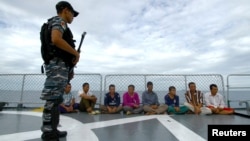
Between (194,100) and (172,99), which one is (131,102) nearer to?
(172,99)

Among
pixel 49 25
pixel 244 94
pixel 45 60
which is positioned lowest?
pixel 244 94

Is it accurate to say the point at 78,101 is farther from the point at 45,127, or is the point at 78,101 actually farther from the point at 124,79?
the point at 45,127

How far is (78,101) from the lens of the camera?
8516mm

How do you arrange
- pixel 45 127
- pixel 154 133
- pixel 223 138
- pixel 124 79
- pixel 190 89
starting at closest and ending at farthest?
pixel 223 138, pixel 45 127, pixel 154 133, pixel 190 89, pixel 124 79

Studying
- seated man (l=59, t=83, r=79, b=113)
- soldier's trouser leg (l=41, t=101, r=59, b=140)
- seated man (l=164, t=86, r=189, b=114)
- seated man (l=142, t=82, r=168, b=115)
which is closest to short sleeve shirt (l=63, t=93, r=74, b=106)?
seated man (l=59, t=83, r=79, b=113)

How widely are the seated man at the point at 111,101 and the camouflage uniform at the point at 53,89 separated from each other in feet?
16.0

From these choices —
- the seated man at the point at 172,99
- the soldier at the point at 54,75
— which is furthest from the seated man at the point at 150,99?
the soldier at the point at 54,75

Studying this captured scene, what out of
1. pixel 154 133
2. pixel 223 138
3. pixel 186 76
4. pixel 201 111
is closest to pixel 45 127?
pixel 154 133

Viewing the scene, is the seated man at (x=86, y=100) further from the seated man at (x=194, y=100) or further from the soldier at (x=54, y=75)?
the soldier at (x=54, y=75)

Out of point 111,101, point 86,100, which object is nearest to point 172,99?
point 111,101

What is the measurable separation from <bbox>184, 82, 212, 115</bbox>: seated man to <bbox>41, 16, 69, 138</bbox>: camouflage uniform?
219 inches

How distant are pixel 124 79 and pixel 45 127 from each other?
581 centimetres

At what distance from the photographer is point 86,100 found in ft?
27.0

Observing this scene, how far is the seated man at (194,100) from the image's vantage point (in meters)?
7.73
